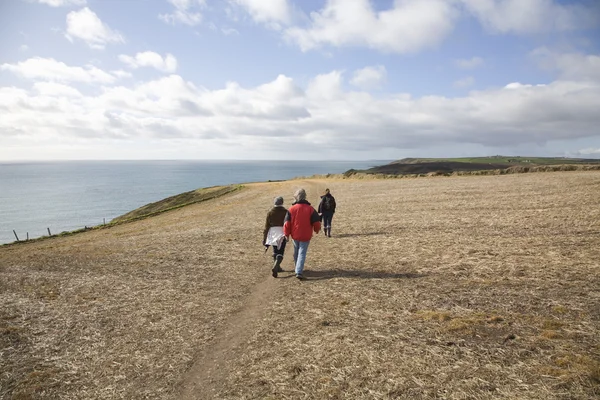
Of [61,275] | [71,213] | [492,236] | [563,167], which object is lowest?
[71,213]

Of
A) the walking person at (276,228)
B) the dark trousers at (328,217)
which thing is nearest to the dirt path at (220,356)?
the walking person at (276,228)

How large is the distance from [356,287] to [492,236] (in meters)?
10.5

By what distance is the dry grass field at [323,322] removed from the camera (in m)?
6.55

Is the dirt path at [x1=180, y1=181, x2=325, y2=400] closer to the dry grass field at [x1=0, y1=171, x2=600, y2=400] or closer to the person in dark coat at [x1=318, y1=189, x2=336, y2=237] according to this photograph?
the dry grass field at [x1=0, y1=171, x2=600, y2=400]

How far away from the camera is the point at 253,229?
85.1ft

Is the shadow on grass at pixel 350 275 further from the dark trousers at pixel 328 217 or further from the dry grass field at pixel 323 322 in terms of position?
the dark trousers at pixel 328 217

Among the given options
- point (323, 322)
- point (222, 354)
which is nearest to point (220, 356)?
point (222, 354)

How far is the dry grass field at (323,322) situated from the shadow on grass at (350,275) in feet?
0.46

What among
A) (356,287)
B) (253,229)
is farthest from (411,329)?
(253,229)

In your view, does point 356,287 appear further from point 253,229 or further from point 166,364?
point 253,229

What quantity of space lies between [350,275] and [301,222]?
3072 mm

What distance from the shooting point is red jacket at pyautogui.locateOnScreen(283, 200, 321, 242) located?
40.8 feet

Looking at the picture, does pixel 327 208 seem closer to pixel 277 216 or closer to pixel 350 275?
pixel 350 275

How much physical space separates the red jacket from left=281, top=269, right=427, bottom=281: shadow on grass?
183cm
